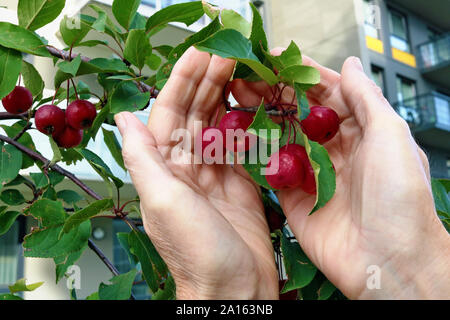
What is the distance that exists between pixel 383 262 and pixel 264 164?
193mm

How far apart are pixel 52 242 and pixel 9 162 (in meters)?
0.21

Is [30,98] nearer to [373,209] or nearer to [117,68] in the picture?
[117,68]

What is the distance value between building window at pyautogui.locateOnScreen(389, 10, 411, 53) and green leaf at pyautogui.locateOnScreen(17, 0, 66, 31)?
792cm

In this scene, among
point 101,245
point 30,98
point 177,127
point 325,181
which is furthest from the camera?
point 101,245

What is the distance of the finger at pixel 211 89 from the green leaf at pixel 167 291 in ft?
0.99

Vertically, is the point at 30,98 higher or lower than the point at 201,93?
higher

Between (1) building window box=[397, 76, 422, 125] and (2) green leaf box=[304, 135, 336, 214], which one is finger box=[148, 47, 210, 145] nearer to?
(2) green leaf box=[304, 135, 336, 214]

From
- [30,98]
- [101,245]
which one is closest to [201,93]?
[30,98]

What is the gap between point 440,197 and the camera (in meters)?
0.73

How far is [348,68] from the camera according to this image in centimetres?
63

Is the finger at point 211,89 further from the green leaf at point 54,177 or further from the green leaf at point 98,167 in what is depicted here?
the green leaf at point 54,177

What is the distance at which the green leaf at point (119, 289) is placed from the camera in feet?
2.62

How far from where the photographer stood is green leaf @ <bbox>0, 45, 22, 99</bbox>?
0.66 m

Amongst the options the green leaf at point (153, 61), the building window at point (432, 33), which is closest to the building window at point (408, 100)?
the building window at point (432, 33)
